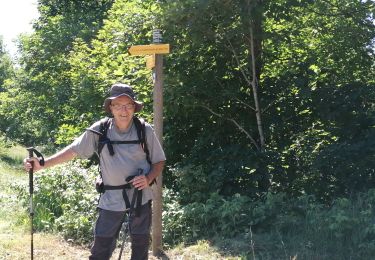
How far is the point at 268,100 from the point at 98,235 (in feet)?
15.2

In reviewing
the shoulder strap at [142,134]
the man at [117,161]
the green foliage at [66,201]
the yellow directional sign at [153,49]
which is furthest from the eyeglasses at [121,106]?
the green foliage at [66,201]

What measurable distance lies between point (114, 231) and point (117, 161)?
1.88ft

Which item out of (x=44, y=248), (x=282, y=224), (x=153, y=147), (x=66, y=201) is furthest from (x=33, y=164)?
(x=66, y=201)

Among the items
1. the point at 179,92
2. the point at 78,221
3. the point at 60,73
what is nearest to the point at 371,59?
the point at 179,92

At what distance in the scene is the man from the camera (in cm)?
401

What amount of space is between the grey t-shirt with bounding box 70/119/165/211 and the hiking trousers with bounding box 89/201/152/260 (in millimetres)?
90

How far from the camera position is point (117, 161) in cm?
402

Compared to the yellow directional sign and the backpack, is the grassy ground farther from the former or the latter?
the yellow directional sign

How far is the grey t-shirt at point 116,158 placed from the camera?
402cm

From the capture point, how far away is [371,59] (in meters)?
8.38

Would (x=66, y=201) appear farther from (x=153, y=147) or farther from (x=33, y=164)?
(x=153, y=147)

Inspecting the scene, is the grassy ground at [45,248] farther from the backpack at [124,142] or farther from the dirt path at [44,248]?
the backpack at [124,142]

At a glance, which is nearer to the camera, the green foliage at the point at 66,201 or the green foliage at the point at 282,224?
the green foliage at the point at 282,224

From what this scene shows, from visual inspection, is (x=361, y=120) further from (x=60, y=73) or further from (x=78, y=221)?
(x=60, y=73)
